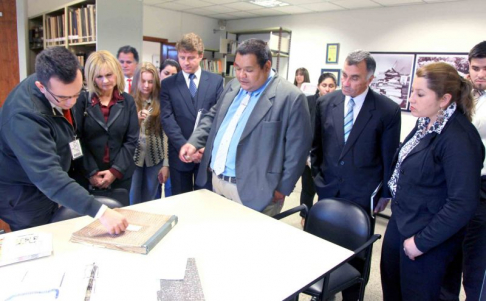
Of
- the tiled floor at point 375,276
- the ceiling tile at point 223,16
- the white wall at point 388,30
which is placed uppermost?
the ceiling tile at point 223,16

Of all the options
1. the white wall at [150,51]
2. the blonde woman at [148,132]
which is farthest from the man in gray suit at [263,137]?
the white wall at [150,51]

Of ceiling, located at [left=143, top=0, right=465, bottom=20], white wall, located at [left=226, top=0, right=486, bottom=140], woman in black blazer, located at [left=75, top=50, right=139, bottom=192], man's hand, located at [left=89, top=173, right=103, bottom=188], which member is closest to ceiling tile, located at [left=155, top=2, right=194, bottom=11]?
ceiling, located at [left=143, top=0, right=465, bottom=20]

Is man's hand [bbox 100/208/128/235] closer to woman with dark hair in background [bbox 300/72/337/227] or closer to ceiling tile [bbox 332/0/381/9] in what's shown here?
woman with dark hair in background [bbox 300/72/337/227]

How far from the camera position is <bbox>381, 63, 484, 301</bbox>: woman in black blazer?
4.72ft

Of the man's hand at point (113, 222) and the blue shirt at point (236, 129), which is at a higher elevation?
the blue shirt at point (236, 129)

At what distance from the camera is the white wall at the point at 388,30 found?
502cm

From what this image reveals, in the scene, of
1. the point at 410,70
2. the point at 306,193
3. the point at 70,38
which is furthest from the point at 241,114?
the point at 410,70

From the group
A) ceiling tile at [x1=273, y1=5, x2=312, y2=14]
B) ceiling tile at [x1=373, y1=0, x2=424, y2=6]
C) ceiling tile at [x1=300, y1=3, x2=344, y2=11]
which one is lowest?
ceiling tile at [x1=373, y1=0, x2=424, y2=6]

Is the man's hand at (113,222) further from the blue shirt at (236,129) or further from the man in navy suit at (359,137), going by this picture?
the man in navy suit at (359,137)

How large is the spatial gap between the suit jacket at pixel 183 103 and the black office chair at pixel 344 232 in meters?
1.02

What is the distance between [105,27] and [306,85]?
282cm

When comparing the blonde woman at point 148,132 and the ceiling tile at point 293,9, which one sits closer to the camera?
the blonde woman at point 148,132

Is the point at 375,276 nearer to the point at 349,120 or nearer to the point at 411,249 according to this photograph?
the point at 411,249

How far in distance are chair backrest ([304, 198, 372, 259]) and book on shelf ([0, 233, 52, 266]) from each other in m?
1.33
